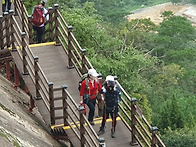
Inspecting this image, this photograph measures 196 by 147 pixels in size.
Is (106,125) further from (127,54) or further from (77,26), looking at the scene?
(127,54)

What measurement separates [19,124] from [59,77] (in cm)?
266

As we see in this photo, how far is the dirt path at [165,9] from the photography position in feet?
254

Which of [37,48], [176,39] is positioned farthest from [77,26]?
[176,39]

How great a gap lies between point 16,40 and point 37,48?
0.92 meters

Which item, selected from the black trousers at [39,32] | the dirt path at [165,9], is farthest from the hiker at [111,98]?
the dirt path at [165,9]

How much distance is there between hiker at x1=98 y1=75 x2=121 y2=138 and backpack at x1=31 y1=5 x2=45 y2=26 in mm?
4352

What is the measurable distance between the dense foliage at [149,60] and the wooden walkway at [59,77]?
3.85m

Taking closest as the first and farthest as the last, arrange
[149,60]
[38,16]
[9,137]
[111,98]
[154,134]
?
1. [9,137]
2. [154,134]
3. [111,98]
4. [38,16]
5. [149,60]

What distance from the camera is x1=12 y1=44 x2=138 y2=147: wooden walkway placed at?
35.5 ft

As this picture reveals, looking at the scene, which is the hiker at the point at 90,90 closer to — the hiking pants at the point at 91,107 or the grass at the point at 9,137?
the hiking pants at the point at 91,107

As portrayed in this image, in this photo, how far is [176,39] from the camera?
4959 cm

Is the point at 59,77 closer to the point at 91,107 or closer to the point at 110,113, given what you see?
the point at 91,107

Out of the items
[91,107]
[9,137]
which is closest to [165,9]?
[91,107]

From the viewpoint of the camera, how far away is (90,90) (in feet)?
34.7
